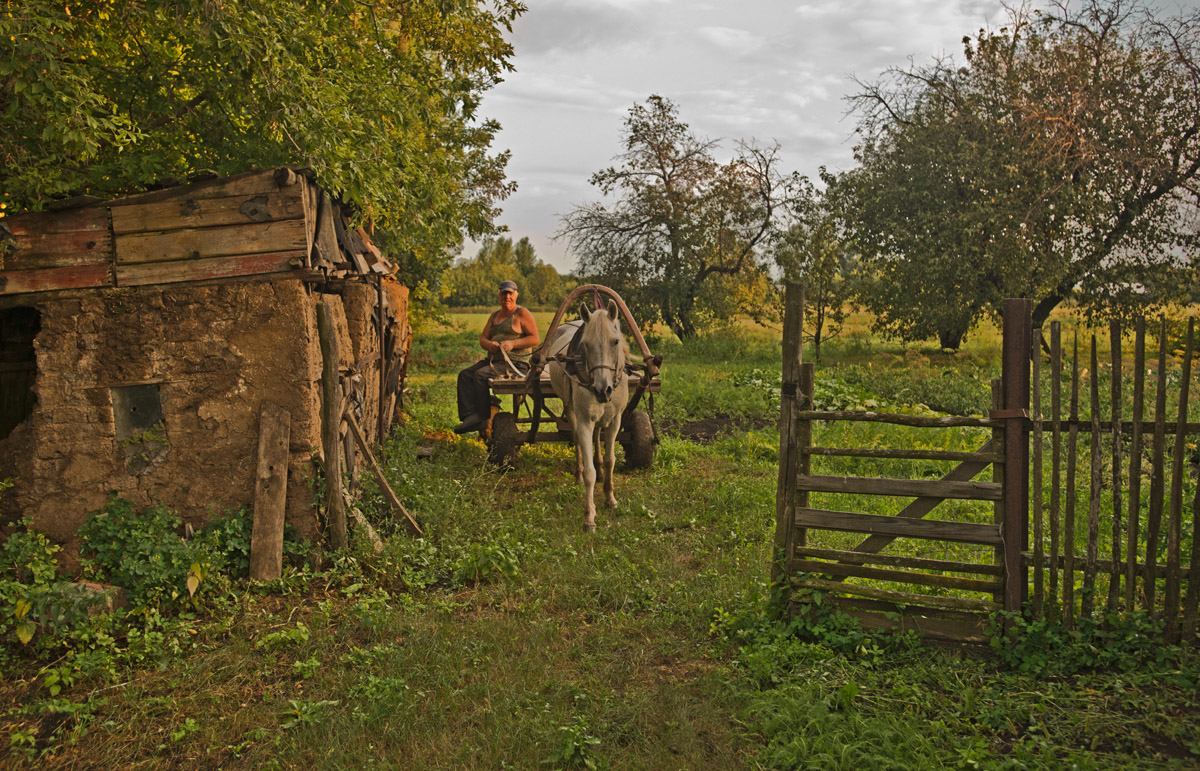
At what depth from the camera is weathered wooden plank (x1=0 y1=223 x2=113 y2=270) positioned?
6340 millimetres

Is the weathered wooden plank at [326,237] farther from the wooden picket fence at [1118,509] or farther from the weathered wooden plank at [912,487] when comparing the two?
the wooden picket fence at [1118,509]

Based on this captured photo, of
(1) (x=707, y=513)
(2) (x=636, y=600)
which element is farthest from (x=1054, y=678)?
(1) (x=707, y=513)

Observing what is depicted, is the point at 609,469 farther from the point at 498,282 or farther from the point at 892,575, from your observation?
the point at 498,282

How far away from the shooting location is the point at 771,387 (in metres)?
17.0

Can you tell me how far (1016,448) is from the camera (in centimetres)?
520

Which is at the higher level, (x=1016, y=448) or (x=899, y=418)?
(x=899, y=418)

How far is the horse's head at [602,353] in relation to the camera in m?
8.40

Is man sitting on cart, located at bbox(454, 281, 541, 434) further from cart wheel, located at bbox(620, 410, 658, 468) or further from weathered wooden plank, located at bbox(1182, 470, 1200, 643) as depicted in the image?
weathered wooden plank, located at bbox(1182, 470, 1200, 643)

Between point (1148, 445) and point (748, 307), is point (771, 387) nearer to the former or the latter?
point (1148, 445)

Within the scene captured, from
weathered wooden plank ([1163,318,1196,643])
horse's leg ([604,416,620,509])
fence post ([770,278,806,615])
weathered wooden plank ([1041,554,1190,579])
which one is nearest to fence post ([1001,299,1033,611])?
weathered wooden plank ([1041,554,1190,579])

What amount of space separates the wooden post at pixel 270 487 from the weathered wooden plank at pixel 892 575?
3.86 m

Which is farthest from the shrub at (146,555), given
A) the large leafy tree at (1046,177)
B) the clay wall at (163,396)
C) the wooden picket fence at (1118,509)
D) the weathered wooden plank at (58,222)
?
the large leafy tree at (1046,177)

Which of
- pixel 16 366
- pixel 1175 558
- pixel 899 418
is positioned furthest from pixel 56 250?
pixel 1175 558

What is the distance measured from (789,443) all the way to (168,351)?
15.5 feet
